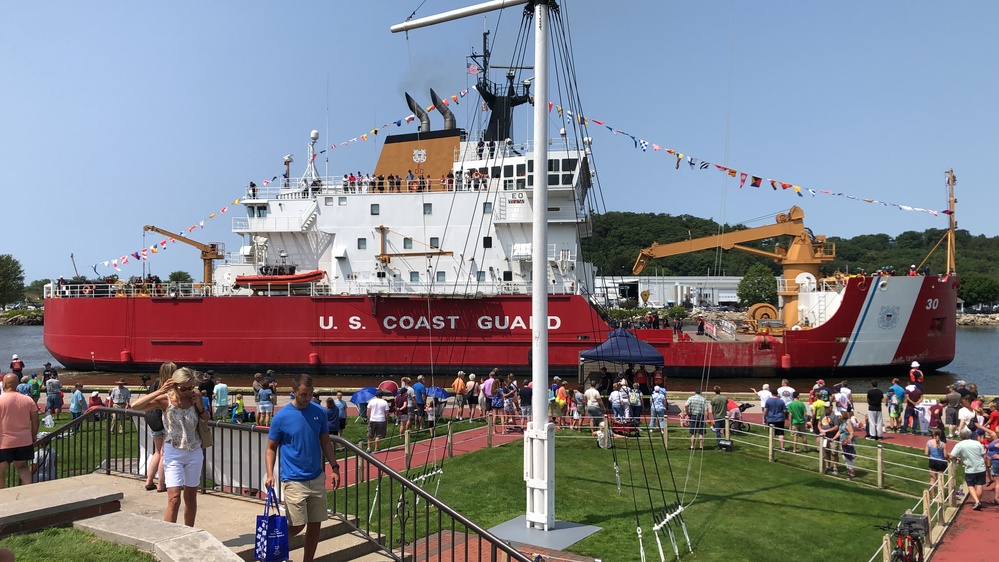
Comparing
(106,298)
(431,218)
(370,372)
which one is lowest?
(370,372)

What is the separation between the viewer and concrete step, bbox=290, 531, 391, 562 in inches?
233

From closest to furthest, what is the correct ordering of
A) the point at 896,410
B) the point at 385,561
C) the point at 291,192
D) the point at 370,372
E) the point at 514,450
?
the point at 385,561 < the point at 514,450 < the point at 896,410 < the point at 370,372 < the point at 291,192

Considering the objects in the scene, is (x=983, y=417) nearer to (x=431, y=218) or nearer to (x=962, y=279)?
(x=431, y=218)

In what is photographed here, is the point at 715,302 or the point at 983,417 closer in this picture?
the point at 983,417

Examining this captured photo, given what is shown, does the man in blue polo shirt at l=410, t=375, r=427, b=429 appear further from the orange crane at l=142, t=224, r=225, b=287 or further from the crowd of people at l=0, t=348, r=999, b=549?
the orange crane at l=142, t=224, r=225, b=287

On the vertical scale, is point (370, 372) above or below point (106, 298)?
below

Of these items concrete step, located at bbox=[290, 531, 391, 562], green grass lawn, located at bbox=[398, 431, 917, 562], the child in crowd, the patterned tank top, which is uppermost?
the patterned tank top

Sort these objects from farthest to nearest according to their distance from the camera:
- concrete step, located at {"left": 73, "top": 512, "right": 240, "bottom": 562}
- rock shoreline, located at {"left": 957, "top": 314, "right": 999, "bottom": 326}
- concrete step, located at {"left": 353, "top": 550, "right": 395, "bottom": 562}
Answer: rock shoreline, located at {"left": 957, "top": 314, "right": 999, "bottom": 326}, concrete step, located at {"left": 353, "top": 550, "right": 395, "bottom": 562}, concrete step, located at {"left": 73, "top": 512, "right": 240, "bottom": 562}

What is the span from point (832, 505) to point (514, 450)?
5191 mm

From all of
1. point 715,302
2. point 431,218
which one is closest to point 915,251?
point 715,302

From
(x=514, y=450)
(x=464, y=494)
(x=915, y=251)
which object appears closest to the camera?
(x=464, y=494)

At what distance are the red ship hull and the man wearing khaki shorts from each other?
20.6 m

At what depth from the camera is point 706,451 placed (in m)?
13.5

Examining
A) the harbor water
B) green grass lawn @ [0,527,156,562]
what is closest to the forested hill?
the harbor water
